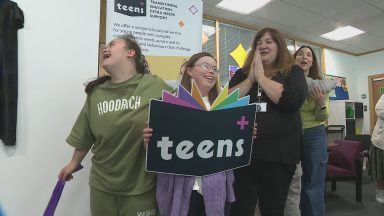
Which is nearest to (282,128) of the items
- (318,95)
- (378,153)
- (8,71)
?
(318,95)

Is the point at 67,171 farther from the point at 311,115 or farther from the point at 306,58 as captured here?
the point at 306,58

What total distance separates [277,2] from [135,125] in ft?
12.4

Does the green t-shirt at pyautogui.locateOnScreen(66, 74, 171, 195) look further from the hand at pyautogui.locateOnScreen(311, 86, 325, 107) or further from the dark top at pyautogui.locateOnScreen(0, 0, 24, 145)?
the hand at pyautogui.locateOnScreen(311, 86, 325, 107)

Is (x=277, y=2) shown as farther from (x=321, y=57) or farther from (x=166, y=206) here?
(x=166, y=206)

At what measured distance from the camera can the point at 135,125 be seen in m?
1.25

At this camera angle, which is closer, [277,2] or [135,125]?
[135,125]

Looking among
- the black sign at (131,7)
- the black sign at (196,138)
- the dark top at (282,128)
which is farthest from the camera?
the black sign at (131,7)

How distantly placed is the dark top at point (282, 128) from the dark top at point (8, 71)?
140cm

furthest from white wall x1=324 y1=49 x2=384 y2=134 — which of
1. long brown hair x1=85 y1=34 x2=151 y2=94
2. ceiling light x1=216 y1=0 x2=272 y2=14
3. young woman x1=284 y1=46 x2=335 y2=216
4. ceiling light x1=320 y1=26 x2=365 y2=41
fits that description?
long brown hair x1=85 y1=34 x2=151 y2=94

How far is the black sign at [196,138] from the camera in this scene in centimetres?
108

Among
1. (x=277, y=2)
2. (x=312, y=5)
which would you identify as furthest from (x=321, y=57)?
(x=277, y=2)

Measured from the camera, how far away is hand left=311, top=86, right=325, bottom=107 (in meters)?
1.87

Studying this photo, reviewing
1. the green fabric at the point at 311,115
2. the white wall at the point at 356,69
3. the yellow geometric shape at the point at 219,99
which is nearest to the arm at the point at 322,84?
the green fabric at the point at 311,115

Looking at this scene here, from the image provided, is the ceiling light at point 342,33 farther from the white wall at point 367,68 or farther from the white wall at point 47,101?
the white wall at point 47,101
